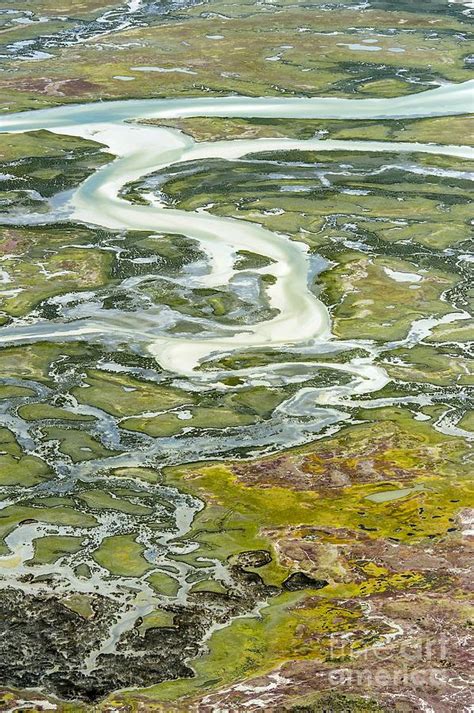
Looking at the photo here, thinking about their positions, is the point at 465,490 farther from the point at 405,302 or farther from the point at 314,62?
the point at 314,62

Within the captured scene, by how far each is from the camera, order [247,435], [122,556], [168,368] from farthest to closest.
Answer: [168,368] → [247,435] → [122,556]

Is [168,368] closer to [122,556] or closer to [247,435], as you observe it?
[247,435]

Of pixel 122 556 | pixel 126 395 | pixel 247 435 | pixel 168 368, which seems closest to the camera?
pixel 122 556

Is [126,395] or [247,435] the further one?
[126,395]

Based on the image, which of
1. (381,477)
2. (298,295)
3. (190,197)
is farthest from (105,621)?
(190,197)

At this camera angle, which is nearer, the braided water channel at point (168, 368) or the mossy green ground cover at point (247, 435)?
the mossy green ground cover at point (247, 435)

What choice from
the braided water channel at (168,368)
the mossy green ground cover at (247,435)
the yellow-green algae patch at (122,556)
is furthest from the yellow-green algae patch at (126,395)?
the yellow-green algae patch at (122,556)

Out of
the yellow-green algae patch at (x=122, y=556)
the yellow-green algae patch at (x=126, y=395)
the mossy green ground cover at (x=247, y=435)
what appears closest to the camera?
the mossy green ground cover at (x=247, y=435)

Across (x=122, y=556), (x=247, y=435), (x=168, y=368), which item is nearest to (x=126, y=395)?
(x=168, y=368)

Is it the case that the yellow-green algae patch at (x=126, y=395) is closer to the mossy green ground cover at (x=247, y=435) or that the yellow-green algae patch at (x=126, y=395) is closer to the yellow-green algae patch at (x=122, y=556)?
the mossy green ground cover at (x=247, y=435)
